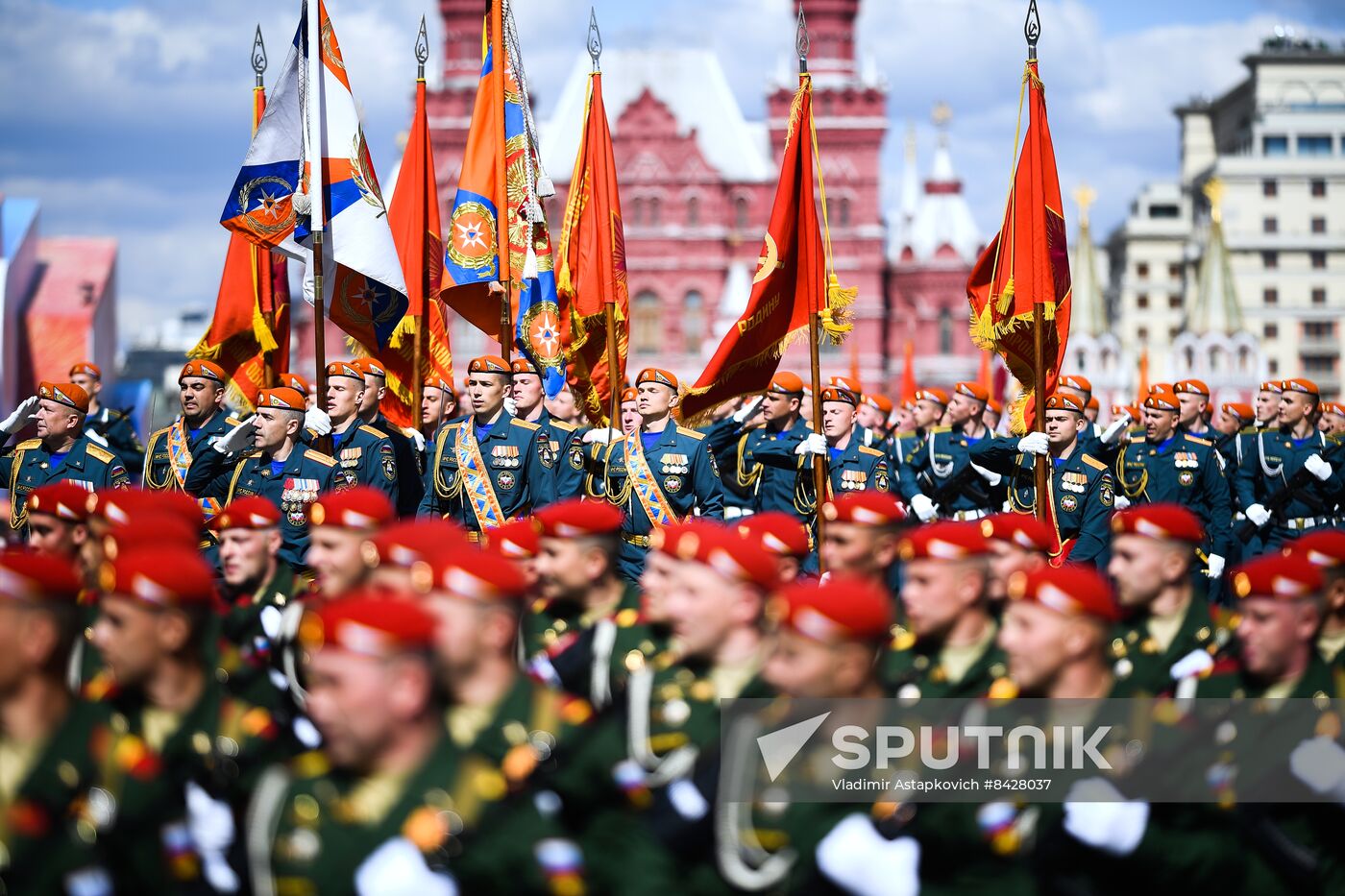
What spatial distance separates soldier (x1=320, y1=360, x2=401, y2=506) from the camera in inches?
372

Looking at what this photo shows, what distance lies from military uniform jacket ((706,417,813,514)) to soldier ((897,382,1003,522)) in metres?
1.45

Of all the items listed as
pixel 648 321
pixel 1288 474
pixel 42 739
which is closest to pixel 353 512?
pixel 42 739

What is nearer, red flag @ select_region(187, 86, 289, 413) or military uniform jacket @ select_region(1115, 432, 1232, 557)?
military uniform jacket @ select_region(1115, 432, 1232, 557)

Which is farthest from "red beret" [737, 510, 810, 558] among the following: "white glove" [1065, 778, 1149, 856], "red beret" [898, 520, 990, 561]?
"white glove" [1065, 778, 1149, 856]

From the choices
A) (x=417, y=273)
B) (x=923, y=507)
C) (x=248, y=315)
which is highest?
(x=417, y=273)

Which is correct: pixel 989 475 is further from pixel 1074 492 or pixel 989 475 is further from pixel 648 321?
pixel 648 321

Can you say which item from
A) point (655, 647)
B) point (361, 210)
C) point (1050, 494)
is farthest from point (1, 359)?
point (655, 647)

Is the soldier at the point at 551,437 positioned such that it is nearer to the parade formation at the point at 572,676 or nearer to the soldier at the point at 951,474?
the parade formation at the point at 572,676

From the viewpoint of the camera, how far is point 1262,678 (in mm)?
4910

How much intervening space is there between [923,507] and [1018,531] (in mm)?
5250

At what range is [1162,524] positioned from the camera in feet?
19.4

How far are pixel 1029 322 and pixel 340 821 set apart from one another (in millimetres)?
7421

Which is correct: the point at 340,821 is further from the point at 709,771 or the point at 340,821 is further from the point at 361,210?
the point at 361,210

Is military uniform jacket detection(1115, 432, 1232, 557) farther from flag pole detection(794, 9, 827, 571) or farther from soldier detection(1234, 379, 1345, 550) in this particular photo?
flag pole detection(794, 9, 827, 571)
